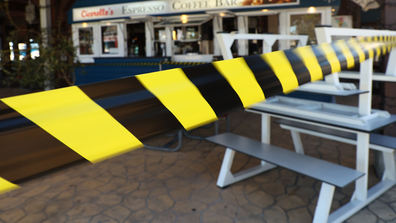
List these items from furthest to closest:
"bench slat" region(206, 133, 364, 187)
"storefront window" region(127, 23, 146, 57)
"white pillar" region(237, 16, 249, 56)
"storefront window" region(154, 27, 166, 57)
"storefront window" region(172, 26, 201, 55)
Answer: "storefront window" region(127, 23, 146, 57) < "storefront window" region(154, 27, 166, 57) < "storefront window" region(172, 26, 201, 55) < "white pillar" region(237, 16, 249, 56) < "bench slat" region(206, 133, 364, 187)

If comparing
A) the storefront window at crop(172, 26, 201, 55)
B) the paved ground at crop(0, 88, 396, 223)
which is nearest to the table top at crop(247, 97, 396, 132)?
the paved ground at crop(0, 88, 396, 223)

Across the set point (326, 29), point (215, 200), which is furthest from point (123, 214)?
point (326, 29)

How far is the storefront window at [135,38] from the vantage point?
11.2m

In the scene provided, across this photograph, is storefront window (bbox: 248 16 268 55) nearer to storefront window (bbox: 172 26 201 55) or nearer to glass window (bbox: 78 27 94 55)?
storefront window (bbox: 172 26 201 55)

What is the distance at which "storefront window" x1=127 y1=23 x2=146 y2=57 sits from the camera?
1124 cm

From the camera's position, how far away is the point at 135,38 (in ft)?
37.4

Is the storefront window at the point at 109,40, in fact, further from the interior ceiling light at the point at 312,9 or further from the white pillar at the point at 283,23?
the interior ceiling light at the point at 312,9

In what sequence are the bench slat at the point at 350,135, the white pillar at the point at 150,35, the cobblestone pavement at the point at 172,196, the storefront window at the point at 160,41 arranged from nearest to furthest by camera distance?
the cobblestone pavement at the point at 172,196 < the bench slat at the point at 350,135 < the white pillar at the point at 150,35 < the storefront window at the point at 160,41

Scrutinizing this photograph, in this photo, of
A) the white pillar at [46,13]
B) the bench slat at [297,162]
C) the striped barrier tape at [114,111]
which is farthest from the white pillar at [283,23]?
the striped barrier tape at [114,111]

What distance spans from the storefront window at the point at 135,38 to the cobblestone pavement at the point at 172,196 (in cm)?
833

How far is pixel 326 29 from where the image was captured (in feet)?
5.04

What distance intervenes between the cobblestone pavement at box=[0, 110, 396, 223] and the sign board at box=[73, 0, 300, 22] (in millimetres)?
5924

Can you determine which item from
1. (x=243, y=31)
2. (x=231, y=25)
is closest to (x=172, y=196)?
(x=243, y=31)

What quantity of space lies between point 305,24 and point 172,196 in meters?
7.07
